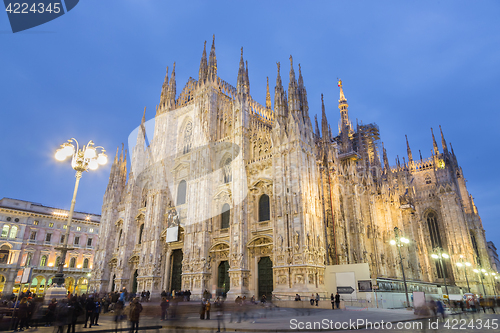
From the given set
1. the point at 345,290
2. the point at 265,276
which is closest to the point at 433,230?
the point at 345,290

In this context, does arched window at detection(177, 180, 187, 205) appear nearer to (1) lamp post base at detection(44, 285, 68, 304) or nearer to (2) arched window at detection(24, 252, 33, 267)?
(1) lamp post base at detection(44, 285, 68, 304)

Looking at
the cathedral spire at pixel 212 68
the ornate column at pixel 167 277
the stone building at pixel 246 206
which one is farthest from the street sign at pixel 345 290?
the cathedral spire at pixel 212 68

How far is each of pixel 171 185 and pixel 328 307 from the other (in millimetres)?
25096

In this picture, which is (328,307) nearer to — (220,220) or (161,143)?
(220,220)

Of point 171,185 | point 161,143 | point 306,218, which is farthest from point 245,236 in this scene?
point 161,143

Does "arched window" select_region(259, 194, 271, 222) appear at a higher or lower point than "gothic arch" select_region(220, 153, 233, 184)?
lower

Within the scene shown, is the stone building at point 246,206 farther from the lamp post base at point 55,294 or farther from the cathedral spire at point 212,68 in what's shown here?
the lamp post base at point 55,294

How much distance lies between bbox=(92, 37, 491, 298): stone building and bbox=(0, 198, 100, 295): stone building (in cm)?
1626

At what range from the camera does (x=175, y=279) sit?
3694cm

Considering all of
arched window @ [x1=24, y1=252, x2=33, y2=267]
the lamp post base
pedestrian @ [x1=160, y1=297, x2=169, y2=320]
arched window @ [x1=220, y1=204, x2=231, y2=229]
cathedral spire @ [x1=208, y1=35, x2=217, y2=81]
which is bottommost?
pedestrian @ [x1=160, y1=297, x2=169, y2=320]

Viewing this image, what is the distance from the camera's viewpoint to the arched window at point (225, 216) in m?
33.5

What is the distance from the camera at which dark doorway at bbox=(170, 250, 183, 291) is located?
36.5 meters

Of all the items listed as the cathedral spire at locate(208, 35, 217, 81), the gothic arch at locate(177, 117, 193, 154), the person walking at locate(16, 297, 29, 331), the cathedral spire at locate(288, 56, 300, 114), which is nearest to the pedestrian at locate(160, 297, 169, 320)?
the person walking at locate(16, 297, 29, 331)

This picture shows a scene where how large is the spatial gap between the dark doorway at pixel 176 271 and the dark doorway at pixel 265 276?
1135 centimetres
